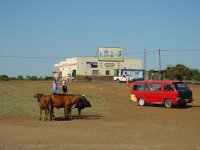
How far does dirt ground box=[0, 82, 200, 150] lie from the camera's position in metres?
15.2

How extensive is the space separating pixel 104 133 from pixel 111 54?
9566cm

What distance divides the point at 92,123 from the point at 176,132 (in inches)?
184

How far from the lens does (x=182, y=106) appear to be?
→ 102ft

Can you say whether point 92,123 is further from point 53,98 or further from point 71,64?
point 71,64

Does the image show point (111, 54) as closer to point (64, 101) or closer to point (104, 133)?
point (64, 101)

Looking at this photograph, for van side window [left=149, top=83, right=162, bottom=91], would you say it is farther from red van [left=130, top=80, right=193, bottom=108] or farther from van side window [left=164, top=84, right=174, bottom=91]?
van side window [left=164, top=84, right=174, bottom=91]

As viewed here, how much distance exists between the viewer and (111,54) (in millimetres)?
113375

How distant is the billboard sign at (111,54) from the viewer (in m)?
113

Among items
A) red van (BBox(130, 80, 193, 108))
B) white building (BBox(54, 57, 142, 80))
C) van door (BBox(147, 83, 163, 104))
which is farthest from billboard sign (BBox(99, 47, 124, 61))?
van door (BBox(147, 83, 163, 104))

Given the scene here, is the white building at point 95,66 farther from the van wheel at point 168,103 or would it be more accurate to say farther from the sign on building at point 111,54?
the van wheel at point 168,103

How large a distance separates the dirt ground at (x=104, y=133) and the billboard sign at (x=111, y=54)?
284 ft

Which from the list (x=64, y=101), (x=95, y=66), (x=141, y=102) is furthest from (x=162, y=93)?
(x=95, y=66)

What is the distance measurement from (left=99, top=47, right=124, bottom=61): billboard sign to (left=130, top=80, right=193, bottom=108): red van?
7945cm

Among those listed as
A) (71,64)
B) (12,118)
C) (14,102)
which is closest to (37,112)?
(12,118)
